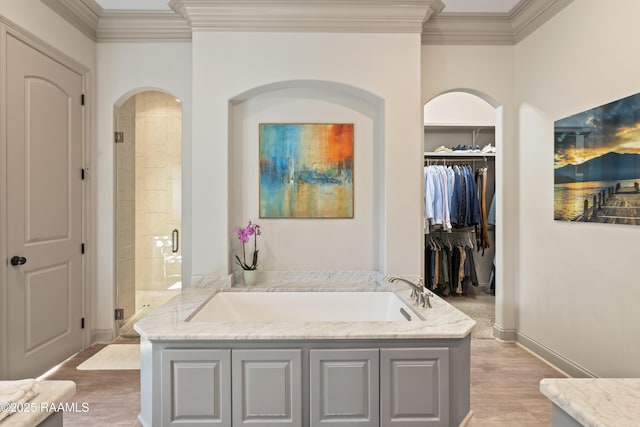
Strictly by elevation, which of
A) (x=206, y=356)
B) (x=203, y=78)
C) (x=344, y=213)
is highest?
(x=203, y=78)

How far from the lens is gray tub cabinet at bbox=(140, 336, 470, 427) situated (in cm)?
209

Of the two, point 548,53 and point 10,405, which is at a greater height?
point 548,53

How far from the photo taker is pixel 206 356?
6.90 feet

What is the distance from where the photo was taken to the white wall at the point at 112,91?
3633 millimetres

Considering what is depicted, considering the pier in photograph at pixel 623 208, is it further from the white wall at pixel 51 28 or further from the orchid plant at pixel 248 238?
the white wall at pixel 51 28

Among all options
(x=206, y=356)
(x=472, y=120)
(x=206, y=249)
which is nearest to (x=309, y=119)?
(x=206, y=249)

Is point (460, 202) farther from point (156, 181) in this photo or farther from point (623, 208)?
point (156, 181)

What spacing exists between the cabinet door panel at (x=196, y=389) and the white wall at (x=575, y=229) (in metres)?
2.42

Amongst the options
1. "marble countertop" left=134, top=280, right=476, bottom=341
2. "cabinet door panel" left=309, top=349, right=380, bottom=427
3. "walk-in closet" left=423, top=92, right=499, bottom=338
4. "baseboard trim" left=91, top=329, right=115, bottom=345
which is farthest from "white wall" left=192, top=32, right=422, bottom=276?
"walk-in closet" left=423, top=92, right=499, bottom=338

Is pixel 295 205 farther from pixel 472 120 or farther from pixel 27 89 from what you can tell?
pixel 472 120

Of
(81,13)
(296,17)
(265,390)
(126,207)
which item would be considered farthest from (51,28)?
(265,390)

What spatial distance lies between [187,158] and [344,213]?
152cm

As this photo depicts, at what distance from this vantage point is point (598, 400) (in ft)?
3.12

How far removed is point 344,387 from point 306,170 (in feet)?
6.56
